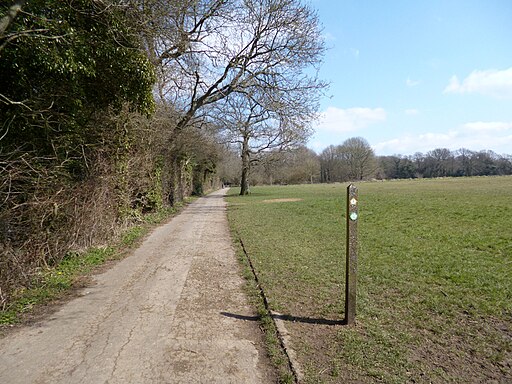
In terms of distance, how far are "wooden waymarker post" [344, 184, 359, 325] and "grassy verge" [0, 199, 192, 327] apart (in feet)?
13.6

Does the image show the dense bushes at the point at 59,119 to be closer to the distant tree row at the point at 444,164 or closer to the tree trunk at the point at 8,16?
the tree trunk at the point at 8,16

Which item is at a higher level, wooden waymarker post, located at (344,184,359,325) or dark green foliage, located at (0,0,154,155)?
dark green foliage, located at (0,0,154,155)

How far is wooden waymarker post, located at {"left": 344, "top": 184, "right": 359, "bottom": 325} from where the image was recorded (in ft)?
11.6

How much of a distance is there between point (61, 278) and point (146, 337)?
297cm

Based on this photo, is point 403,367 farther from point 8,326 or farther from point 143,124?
point 143,124

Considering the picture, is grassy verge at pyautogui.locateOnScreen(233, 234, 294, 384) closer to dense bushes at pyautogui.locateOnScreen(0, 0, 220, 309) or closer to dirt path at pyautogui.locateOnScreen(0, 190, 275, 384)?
dirt path at pyautogui.locateOnScreen(0, 190, 275, 384)

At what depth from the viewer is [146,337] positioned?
342 centimetres

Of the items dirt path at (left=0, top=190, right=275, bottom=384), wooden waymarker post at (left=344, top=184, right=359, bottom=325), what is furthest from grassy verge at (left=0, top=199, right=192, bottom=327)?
wooden waymarker post at (left=344, top=184, right=359, bottom=325)

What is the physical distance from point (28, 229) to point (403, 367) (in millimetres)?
5572

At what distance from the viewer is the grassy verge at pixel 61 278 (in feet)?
13.4

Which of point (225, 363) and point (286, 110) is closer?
point (225, 363)

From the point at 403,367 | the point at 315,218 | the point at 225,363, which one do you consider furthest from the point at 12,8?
the point at 315,218

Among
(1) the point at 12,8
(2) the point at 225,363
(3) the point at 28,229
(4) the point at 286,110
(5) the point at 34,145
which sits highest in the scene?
(4) the point at 286,110

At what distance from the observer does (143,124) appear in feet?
33.8
